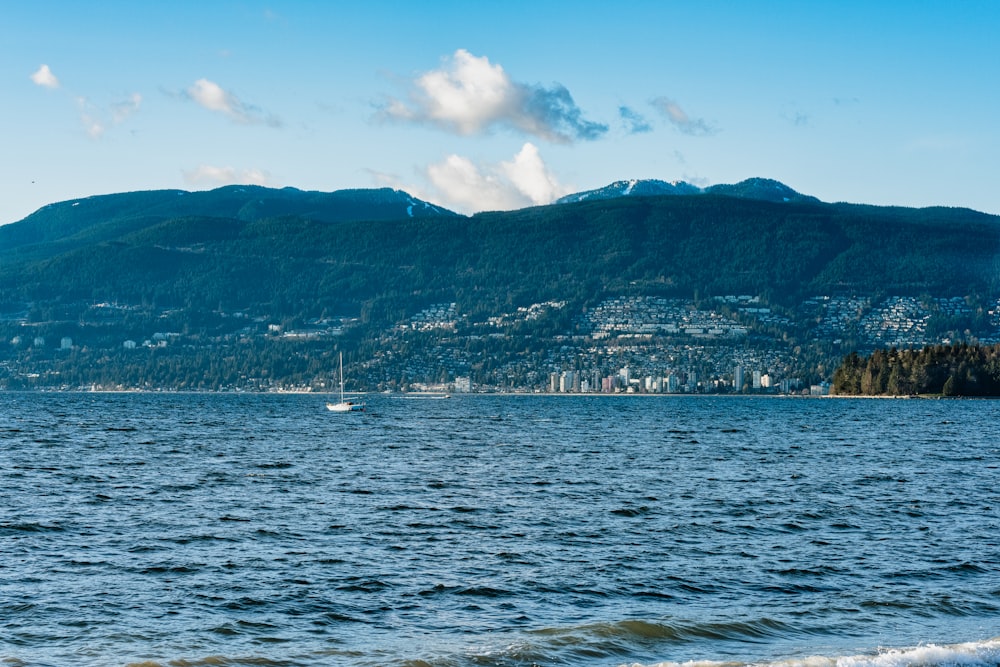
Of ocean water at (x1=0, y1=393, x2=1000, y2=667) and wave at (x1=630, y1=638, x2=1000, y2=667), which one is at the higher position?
ocean water at (x1=0, y1=393, x2=1000, y2=667)

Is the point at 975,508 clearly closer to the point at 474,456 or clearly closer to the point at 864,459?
the point at 864,459

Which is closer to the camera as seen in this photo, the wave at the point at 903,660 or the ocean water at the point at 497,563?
the wave at the point at 903,660

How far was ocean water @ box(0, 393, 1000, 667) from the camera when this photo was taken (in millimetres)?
29031

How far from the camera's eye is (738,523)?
157ft

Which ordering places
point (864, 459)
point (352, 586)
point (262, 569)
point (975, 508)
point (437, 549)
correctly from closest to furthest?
point (352, 586), point (262, 569), point (437, 549), point (975, 508), point (864, 459)

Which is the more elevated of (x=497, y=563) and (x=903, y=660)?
(x=497, y=563)

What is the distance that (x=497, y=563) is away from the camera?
3841 cm

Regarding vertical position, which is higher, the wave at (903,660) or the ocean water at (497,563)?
the ocean water at (497,563)

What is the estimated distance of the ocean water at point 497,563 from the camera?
29.0 meters

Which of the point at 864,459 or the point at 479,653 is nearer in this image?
the point at 479,653

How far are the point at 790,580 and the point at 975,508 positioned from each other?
2013 centimetres

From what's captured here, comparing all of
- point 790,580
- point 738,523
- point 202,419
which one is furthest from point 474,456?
point 202,419

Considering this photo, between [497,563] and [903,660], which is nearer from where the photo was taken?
[903,660]

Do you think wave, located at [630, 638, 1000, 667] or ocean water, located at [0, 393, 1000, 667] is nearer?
wave, located at [630, 638, 1000, 667]
